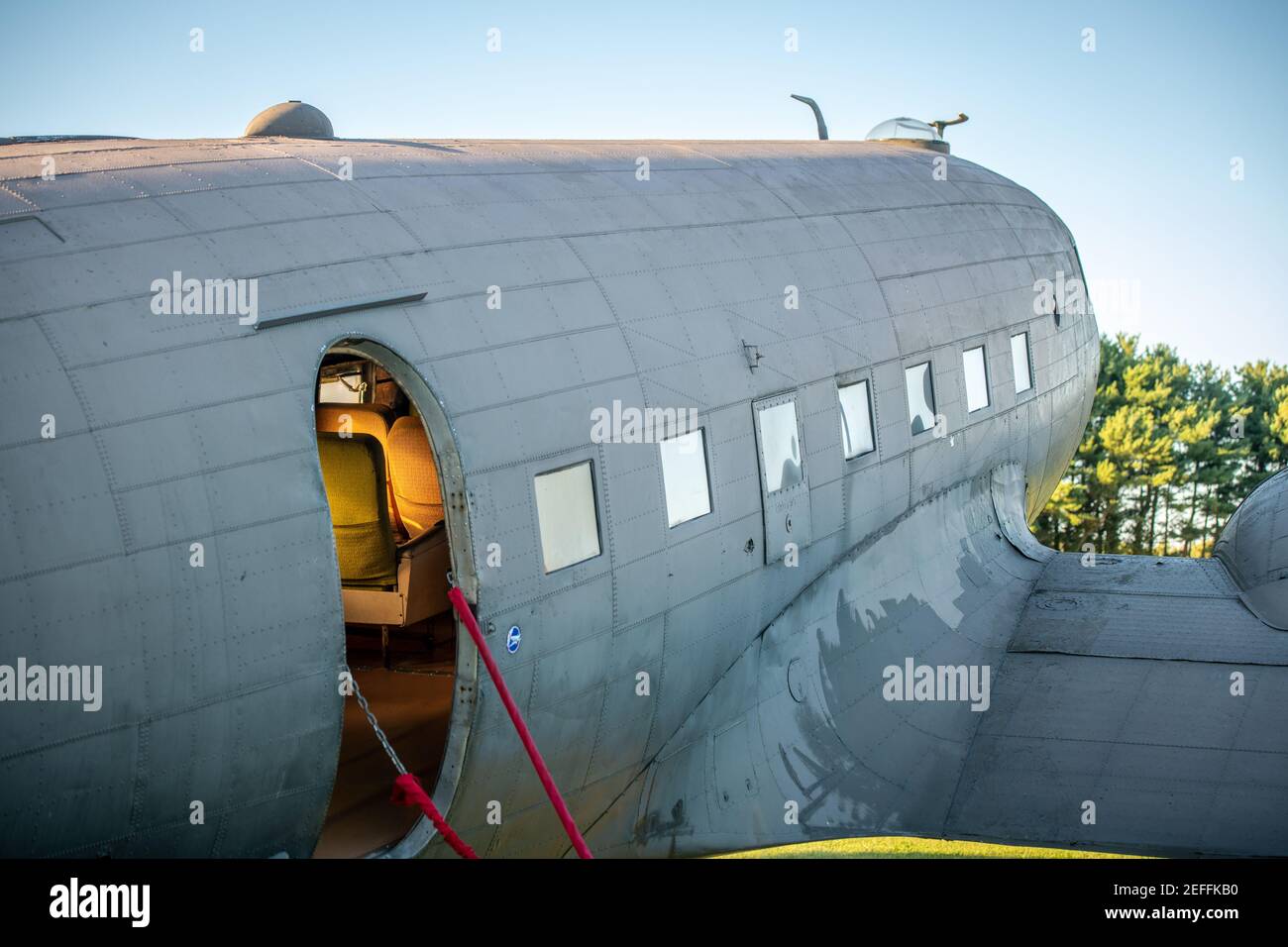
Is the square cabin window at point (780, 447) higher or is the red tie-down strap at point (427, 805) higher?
the square cabin window at point (780, 447)

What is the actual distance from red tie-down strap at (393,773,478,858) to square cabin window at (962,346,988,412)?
8.79 metres

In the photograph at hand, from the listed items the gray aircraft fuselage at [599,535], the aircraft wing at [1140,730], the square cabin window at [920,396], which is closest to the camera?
the gray aircraft fuselage at [599,535]

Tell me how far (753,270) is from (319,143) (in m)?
3.85

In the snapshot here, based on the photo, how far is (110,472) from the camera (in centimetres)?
654

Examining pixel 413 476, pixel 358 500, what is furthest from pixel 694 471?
pixel 413 476

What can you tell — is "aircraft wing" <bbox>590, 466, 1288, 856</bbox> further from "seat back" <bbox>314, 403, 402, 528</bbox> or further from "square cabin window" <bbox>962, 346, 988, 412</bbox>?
"seat back" <bbox>314, 403, 402, 528</bbox>

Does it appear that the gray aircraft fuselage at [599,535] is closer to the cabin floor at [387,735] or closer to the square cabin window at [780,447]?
the square cabin window at [780,447]

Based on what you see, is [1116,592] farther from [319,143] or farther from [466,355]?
[319,143]

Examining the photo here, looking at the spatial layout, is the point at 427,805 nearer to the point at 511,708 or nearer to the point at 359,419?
the point at 511,708

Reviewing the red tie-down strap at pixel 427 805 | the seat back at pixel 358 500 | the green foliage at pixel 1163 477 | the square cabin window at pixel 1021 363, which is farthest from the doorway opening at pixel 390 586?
the green foliage at pixel 1163 477

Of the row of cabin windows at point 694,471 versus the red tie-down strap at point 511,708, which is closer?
the red tie-down strap at point 511,708

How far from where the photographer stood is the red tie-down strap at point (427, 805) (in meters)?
7.50

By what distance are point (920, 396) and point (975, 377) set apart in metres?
1.73
